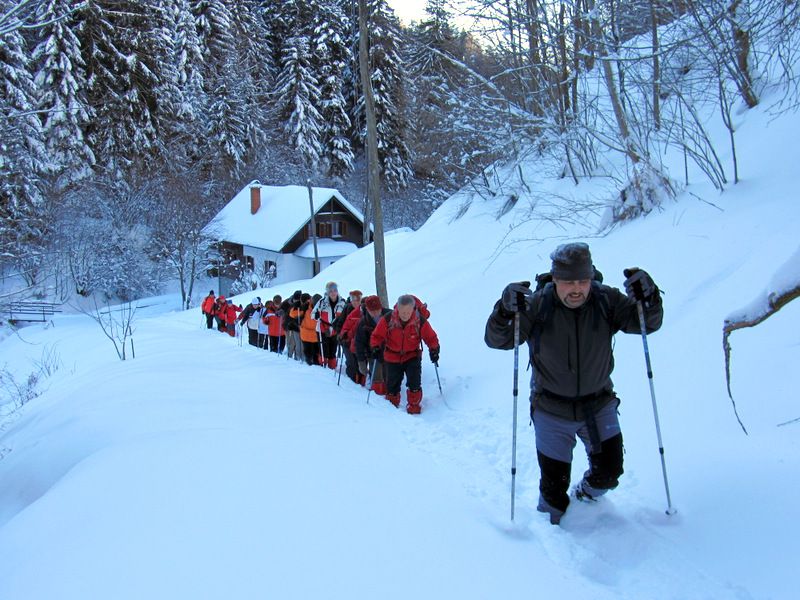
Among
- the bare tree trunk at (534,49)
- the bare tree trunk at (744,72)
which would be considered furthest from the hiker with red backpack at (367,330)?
the bare tree trunk at (744,72)

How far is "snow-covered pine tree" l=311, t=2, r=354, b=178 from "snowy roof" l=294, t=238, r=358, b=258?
296 inches

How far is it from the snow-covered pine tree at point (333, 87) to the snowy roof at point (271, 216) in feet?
15.1

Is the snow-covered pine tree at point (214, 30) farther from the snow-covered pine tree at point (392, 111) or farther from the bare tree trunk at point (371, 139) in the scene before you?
the bare tree trunk at point (371, 139)

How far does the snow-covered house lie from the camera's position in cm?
3709

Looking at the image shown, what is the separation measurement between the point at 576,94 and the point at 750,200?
4.50 m

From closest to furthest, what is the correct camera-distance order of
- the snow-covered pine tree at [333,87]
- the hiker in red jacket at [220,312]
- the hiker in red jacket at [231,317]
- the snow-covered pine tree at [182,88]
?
1. the hiker in red jacket at [231,317]
2. the hiker in red jacket at [220,312]
3. the snow-covered pine tree at [182,88]
4. the snow-covered pine tree at [333,87]

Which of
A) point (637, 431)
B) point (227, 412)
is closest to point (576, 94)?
point (637, 431)

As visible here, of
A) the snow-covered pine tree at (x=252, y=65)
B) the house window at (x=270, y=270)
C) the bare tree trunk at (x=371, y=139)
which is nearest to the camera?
the bare tree trunk at (x=371, y=139)

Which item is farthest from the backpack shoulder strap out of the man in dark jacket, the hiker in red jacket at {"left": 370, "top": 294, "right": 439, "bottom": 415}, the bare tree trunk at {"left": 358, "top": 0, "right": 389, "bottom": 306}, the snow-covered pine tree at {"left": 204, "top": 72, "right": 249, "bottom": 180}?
the snow-covered pine tree at {"left": 204, "top": 72, "right": 249, "bottom": 180}

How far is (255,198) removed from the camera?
40.4 metres

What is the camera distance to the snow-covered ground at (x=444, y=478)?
9.55ft

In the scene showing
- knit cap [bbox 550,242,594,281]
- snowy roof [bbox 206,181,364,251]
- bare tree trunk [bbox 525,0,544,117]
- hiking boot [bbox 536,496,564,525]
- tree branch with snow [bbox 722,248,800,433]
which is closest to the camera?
tree branch with snow [bbox 722,248,800,433]

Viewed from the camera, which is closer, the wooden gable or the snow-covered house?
the snow-covered house

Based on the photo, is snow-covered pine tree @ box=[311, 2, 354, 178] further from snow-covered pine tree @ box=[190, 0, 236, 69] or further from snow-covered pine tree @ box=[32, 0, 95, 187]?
snow-covered pine tree @ box=[32, 0, 95, 187]
